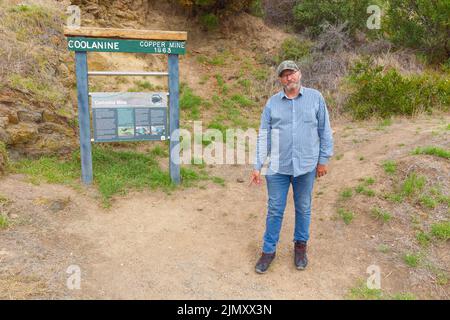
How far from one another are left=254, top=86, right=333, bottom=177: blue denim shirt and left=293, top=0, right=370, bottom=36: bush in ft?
28.4

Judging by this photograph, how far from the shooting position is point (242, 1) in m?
A: 11.3

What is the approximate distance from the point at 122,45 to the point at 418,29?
878 cm

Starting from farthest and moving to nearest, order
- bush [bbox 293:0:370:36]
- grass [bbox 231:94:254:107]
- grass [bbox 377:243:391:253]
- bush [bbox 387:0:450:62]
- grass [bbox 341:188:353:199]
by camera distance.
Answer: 1. bush [bbox 293:0:370:36]
2. bush [bbox 387:0:450:62]
3. grass [bbox 231:94:254:107]
4. grass [bbox 341:188:353:199]
5. grass [bbox 377:243:391:253]

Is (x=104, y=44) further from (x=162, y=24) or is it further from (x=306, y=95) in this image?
(x=162, y=24)

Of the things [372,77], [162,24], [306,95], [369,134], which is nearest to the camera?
[306,95]

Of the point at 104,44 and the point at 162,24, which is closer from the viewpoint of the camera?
the point at 104,44

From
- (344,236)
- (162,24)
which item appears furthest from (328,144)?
(162,24)

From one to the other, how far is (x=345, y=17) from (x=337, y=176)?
736 cm

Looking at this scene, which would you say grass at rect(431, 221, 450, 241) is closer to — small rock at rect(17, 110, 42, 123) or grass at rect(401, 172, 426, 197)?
grass at rect(401, 172, 426, 197)

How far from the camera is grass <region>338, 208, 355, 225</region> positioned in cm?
488

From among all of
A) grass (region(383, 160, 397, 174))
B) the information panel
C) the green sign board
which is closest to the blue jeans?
grass (region(383, 160, 397, 174))

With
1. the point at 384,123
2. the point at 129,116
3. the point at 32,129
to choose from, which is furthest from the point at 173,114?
the point at 384,123

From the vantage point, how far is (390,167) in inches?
218

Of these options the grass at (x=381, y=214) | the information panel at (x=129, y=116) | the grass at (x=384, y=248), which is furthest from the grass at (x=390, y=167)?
the information panel at (x=129, y=116)
